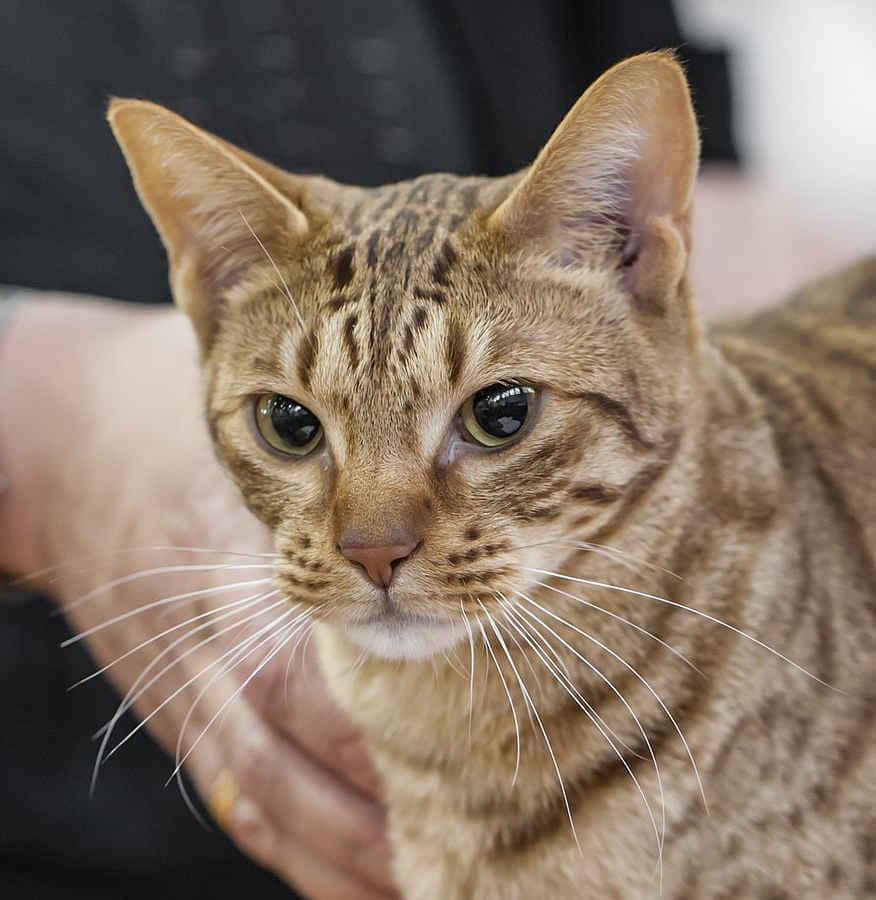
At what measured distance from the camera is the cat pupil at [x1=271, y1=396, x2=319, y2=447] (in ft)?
2.46

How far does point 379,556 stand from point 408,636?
0.08 meters

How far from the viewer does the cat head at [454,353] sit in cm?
68

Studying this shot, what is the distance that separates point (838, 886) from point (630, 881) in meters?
0.14

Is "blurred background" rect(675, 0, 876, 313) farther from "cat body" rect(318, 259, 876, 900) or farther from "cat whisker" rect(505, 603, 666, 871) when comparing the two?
"cat whisker" rect(505, 603, 666, 871)

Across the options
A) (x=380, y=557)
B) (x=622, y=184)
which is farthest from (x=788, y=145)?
(x=380, y=557)

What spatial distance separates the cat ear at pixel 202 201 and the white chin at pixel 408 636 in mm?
291

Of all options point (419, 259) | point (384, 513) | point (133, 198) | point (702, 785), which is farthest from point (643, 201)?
point (133, 198)

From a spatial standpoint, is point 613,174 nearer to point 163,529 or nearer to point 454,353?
point 454,353

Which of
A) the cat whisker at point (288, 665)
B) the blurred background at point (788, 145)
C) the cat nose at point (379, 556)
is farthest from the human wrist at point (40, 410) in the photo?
the blurred background at point (788, 145)

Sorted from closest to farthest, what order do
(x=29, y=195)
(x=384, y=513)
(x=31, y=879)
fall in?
(x=384, y=513) → (x=29, y=195) → (x=31, y=879)

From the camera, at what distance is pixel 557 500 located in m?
0.71

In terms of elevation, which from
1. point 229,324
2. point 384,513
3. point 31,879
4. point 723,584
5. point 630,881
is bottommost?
point 31,879

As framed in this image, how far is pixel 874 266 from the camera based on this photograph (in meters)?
1.08

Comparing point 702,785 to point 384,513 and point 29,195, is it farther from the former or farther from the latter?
point 29,195
